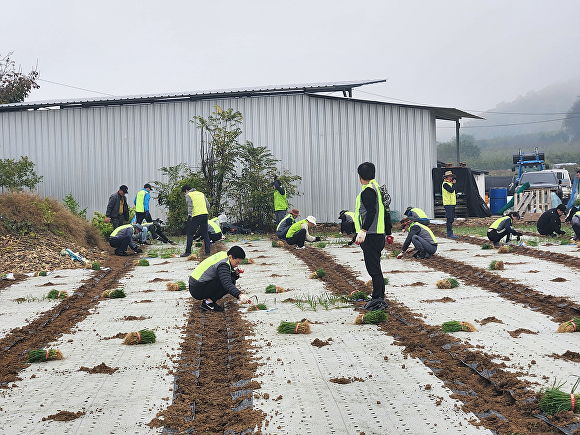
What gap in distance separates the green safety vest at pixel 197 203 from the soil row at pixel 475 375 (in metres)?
6.49

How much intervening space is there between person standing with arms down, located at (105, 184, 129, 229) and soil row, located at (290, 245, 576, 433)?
10.2 m

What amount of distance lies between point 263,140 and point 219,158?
1.83 meters

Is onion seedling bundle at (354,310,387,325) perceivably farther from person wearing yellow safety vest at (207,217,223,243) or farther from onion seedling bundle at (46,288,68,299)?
person wearing yellow safety vest at (207,217,223,243)

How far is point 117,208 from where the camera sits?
51.1 feet

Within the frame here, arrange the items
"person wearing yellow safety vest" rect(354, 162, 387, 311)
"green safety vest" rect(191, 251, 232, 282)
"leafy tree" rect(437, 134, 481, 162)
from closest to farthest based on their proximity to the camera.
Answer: "person wearing yellow safety vest" rect(354, 162, 387, 311) → "green safety vest" rect(191, 251, 232, 282) → "leafy tree" rect(437, 134, 481, 162)

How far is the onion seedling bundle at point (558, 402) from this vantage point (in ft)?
11.4

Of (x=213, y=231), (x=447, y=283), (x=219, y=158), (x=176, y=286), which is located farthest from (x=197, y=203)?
(x=219, y=158)

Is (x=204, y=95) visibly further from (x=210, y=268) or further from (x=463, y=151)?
(x=463, y=151)

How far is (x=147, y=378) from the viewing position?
4.49 meters

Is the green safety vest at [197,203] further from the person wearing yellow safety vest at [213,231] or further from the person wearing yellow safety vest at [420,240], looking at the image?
the person wearing yellow safety vest at [420,240]

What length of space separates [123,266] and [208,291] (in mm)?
5646

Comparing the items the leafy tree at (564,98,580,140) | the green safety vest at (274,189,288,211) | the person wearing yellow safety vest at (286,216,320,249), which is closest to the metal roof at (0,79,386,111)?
the green safety vest at (274,189,288,211)

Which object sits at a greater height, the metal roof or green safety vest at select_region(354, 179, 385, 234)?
the metal roof

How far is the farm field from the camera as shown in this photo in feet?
11.9
